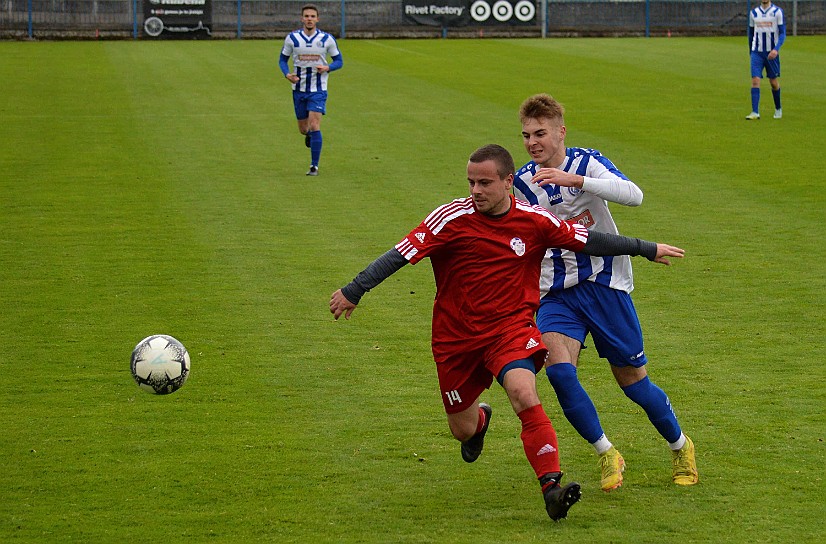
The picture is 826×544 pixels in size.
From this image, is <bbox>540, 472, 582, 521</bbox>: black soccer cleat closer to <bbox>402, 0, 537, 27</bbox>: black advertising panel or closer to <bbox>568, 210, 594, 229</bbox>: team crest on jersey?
<bbox>568, 210, 594, 229</bbox>: team crest on jersey

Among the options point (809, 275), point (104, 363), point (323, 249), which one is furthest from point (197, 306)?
point (809, 275)

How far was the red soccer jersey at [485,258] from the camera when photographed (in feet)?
19.0

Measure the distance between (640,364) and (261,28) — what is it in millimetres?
38873

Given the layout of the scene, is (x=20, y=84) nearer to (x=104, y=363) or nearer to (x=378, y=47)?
(x=378, y=47)

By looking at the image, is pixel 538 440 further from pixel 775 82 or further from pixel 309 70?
pixel 775 82

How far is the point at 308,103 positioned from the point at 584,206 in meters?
11.5

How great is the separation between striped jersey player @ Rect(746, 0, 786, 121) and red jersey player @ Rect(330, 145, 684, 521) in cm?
1654

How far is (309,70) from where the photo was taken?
17.5m

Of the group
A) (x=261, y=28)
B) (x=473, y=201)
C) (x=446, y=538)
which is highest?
(x=261, y=28)

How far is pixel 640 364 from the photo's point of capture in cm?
622

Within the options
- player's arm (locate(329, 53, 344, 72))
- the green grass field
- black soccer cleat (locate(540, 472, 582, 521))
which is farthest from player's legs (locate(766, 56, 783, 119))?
black soccer cleat (locate(540, 472, 582, 521))

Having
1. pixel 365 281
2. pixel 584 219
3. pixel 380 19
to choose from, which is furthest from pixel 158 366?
pixel 380 19

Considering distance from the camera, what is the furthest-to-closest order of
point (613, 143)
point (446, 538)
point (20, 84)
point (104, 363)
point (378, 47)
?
point (378, 47) → point (20, 84) → point (613, 143) → point (104, 363) → point (446, 538)

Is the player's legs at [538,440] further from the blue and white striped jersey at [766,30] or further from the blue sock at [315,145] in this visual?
the blue and white striped jersey at [766,30]
